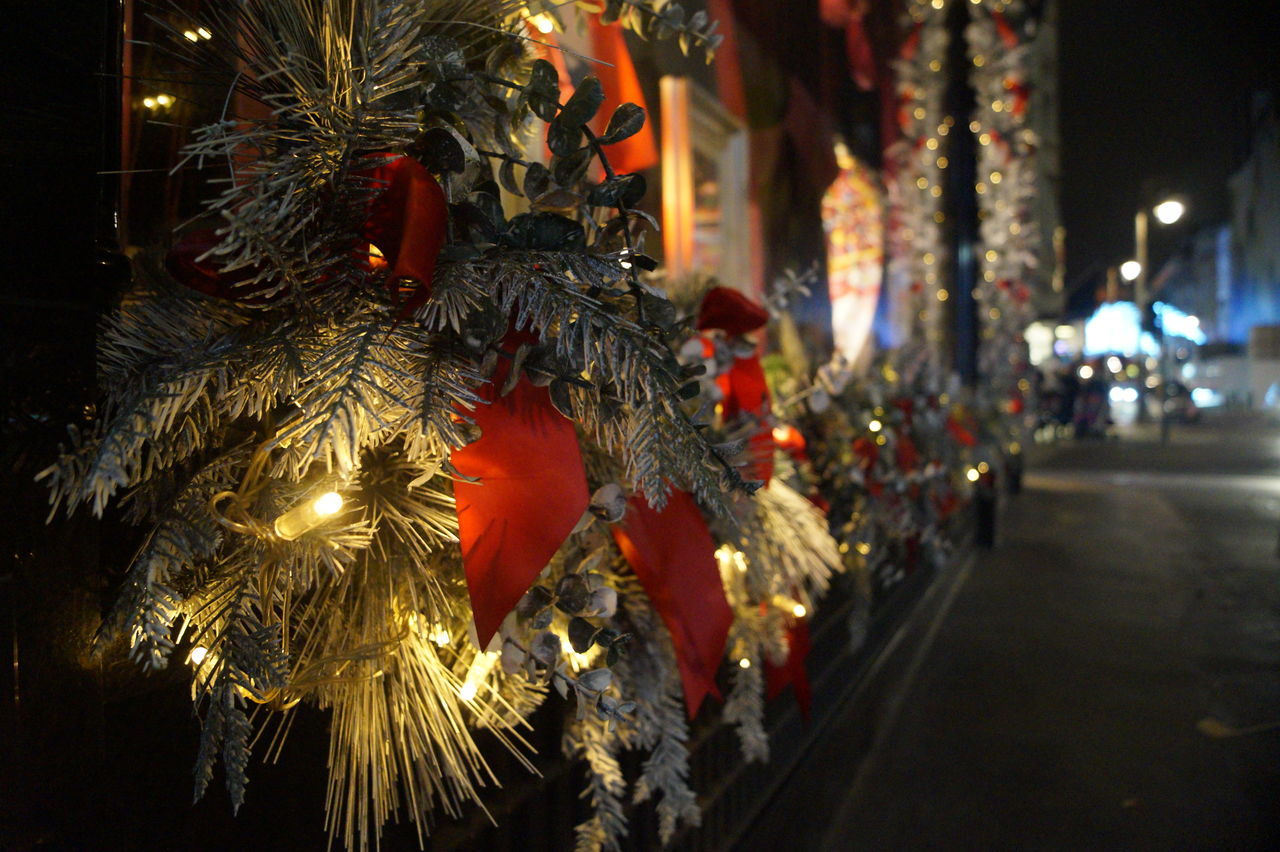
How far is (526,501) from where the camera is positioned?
1.22 metres

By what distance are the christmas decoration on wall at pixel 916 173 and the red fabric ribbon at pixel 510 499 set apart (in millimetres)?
5849

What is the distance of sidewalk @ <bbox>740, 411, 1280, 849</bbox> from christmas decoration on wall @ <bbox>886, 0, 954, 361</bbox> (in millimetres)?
1993

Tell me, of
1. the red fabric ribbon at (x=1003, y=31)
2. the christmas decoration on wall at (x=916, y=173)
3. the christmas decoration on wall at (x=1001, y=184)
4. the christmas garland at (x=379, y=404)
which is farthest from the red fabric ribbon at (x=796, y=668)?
the red fabric ribbon at (x=1003, y=31)

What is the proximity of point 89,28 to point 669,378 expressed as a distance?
0.82m

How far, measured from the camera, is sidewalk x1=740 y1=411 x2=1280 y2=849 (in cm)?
312

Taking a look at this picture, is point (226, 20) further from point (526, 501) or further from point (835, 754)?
point (835, 754)

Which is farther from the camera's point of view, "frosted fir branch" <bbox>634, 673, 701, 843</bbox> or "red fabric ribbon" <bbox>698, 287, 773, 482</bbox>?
"red fabric ribbon" <bbox>698, 287, 773, 482</bbox>

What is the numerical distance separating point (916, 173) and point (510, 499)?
660 centimetres

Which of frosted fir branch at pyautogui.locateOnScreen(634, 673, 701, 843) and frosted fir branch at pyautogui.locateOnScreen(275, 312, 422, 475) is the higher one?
frosted fir branch at pyautogui.locateOnScreen(275, 312, 422, 475)

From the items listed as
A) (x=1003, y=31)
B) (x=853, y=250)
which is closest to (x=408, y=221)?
(x=853, y=250)

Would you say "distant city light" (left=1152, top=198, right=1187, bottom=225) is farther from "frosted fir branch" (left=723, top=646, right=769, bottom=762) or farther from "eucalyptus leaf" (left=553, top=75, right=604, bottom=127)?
"eucalyptus leaf" (left=553, top=75, right=604, bottom=127)

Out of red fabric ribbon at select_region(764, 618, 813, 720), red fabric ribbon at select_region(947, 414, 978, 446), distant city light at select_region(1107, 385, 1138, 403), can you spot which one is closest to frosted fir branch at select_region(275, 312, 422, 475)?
red fabric ribbon at select_region(764, 618, 813, 720)

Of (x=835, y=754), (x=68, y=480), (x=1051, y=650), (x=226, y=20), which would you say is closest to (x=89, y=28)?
(x=226, y=20)

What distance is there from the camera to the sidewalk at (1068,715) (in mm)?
3123
